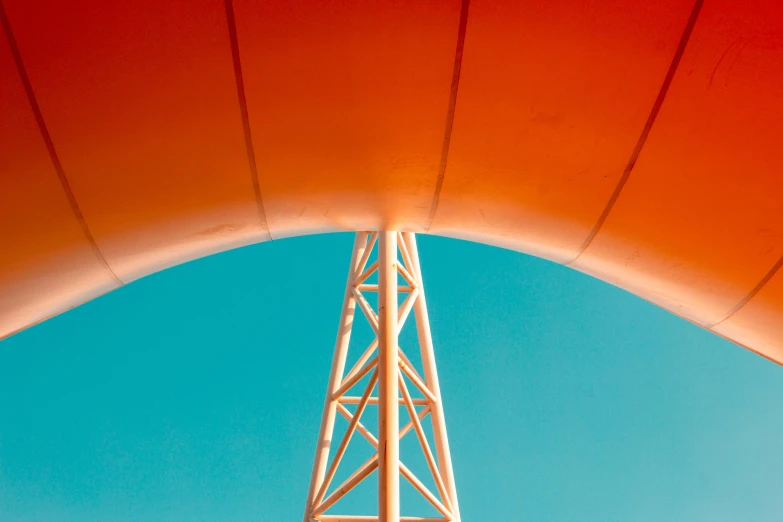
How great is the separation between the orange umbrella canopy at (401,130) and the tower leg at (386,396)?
716 cm

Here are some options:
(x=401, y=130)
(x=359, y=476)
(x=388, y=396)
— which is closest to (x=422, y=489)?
(x=359, y=476)

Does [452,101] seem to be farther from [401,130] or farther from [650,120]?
[650,120]

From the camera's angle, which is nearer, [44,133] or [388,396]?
[44,133]

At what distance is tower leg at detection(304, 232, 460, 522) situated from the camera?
38.9 ft

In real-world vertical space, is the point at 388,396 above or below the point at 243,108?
above

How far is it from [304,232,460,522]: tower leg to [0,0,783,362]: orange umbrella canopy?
7.16m

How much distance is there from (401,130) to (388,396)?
796 cm

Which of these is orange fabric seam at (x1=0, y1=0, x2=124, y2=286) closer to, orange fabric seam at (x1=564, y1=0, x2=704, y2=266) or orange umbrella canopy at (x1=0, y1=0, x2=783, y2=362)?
orange umbrella canopy at (x1=0, y1=0, x2=783, y2=362)

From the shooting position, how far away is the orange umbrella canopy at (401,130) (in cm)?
421

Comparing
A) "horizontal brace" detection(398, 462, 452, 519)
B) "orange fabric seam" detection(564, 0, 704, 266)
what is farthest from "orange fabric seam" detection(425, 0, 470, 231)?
"horizontal brace" detection(398, 462, 452, 519)

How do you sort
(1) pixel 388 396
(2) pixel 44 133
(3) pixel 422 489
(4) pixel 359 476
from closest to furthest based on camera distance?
(2) pixel 44 133
(1) pixel 388 396
(4) pixel 359 476
(3) pixel 422 489

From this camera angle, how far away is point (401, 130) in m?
4.87

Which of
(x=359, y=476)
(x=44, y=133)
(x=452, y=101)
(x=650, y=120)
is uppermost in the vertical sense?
(x=359, y=476)

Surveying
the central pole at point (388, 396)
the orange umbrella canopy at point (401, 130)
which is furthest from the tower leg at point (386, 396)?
the orange umbrella canopy at point (401, 130)
